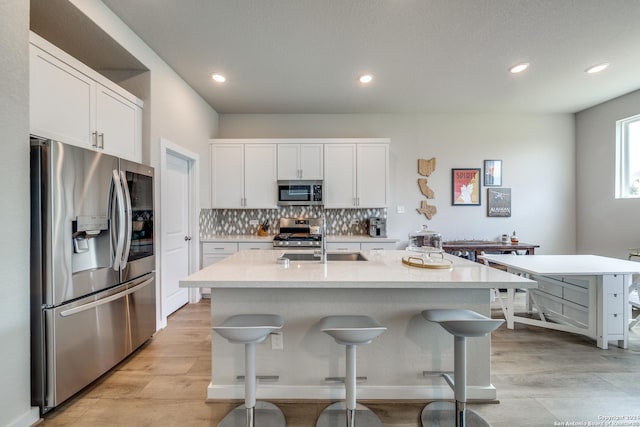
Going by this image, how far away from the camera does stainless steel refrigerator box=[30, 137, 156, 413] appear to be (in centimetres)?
156

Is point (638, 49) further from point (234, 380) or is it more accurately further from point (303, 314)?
point (234, 380)

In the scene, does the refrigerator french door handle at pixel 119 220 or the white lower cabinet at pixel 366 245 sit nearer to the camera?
the refrigerator french door handle at pixel 119 220

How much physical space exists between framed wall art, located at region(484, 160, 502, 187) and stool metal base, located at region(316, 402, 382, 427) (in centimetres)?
409

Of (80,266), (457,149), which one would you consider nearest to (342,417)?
(80,266)

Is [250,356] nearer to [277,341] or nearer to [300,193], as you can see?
[277,341]

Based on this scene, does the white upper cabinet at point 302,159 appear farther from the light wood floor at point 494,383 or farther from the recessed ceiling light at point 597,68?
the recessed ceiling light at point 597,68

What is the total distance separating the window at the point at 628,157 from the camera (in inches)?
145

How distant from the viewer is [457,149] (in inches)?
175

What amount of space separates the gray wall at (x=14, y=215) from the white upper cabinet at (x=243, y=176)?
2.57 meters

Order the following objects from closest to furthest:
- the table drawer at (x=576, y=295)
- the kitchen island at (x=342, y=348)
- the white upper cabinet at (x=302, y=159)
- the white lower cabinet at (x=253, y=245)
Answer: the kitchen island at (x=342, y=348) → the table drawer at (x=576, y=295) → the white lower cabinet at (x=253, y=245) → the white upper cabinet at (x=302, y=159)

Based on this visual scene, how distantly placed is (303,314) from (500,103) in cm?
422

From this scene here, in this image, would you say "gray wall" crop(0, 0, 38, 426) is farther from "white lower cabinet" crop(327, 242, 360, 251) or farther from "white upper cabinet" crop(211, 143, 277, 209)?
"white lower cabinet" crop(327, 242, 360, 251)

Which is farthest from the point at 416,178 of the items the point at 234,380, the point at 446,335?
the point at 234,380

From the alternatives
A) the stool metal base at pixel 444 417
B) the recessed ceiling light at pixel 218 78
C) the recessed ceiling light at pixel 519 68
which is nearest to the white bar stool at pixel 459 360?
the stool metal base at pixel 444 417
